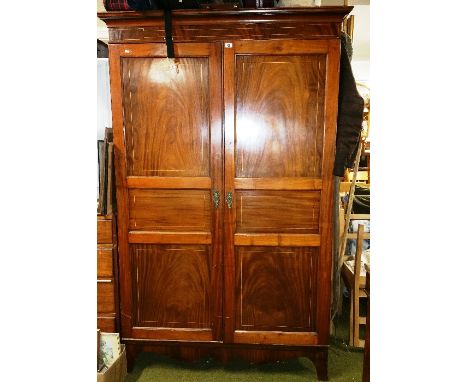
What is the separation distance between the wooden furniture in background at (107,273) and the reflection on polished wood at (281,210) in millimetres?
688

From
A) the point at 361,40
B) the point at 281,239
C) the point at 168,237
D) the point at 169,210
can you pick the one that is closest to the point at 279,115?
the point at 281,239

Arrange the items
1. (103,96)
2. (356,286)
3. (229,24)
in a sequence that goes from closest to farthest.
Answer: (229,24)
(103,96)
(356,286)

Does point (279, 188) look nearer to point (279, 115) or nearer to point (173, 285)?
point (279, 115)

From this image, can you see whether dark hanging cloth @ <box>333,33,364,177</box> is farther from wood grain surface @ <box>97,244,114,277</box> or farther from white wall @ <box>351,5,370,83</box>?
white wall @ <box>351,5,370,83</box>

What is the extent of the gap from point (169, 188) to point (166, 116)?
371mm

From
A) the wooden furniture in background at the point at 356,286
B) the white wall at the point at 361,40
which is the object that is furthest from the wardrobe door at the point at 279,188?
Answer: the white wall at the point at 361,40

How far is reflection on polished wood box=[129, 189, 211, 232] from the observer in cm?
191

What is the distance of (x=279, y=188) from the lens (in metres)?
1.87

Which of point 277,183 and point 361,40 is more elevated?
point 361,40
